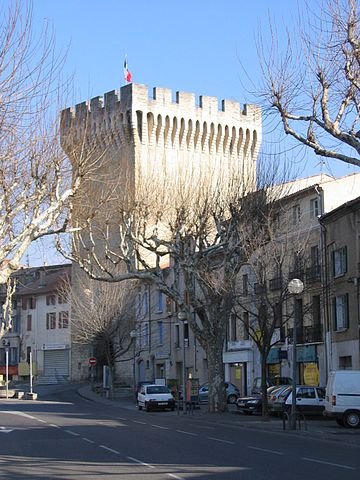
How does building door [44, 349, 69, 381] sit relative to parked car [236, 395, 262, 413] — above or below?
above

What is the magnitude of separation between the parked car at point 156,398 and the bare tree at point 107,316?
15.3m

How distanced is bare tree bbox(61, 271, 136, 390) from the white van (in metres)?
33.4

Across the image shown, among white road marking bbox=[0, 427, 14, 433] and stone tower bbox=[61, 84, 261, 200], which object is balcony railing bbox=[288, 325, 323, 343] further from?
stone tower bbox=[61, 84, 261, 200]

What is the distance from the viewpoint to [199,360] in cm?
6184

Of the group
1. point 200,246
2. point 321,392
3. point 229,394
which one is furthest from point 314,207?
point 321,392

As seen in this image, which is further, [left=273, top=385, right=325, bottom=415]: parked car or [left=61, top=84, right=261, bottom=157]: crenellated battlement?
[left=61, top=84, right=261, bottom=157]: crenellated battlement

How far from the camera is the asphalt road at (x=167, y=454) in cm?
1506

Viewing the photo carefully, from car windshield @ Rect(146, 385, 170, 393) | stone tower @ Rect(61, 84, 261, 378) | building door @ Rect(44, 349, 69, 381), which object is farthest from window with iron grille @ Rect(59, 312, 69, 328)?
car windshield @ Rect(146, 385, 170, 393)

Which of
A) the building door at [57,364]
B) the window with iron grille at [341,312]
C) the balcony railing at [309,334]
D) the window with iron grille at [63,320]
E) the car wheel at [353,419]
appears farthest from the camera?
the window with iron grille at [63,320]

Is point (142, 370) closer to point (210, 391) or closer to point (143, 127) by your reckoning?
point (143, 127)

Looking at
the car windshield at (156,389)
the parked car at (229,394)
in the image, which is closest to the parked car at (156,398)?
the car windshield at (156,389)

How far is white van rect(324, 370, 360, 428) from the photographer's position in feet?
97.6

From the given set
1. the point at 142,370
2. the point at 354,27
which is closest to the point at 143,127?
the point at 142,370

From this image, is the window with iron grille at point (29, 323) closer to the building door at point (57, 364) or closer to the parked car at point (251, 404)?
the building door at point (57, 364)
